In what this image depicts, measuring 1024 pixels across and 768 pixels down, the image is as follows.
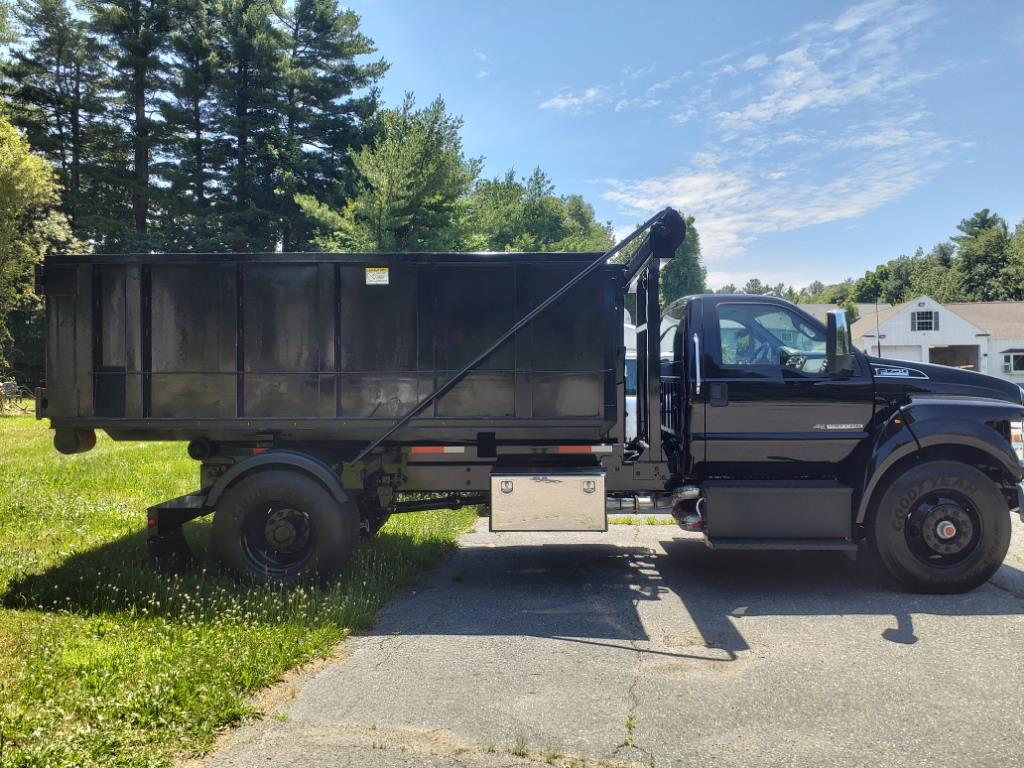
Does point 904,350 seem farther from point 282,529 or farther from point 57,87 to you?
point 57,87

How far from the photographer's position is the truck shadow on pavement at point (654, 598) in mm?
4879

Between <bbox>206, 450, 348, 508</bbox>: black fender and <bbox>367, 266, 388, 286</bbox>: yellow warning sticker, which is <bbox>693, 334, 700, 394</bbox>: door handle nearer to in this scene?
<bbox>367, 266, 388, 286</bbox>: yellow warning sticker

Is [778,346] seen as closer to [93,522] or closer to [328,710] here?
[328,710]

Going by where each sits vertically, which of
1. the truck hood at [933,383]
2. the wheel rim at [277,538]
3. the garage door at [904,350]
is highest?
the garage door at [904,350]

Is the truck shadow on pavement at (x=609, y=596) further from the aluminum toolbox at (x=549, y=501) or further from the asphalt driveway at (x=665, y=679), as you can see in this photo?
the aluminum toolbox at (x=549, y=501)

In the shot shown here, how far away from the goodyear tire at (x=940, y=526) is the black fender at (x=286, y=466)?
4412 millimetres

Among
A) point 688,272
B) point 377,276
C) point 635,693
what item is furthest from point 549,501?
point 688,272

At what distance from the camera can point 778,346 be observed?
6016mm

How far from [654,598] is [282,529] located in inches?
122

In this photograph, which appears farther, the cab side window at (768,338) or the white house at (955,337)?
the white house at (955,337)

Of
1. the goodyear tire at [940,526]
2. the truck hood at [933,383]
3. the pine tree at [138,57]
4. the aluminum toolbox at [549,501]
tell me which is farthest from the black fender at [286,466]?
the pine tree at [138,57]

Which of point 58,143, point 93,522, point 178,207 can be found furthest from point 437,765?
point 58,143

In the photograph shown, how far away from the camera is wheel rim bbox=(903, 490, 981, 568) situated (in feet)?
18.3

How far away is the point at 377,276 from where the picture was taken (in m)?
5.67
